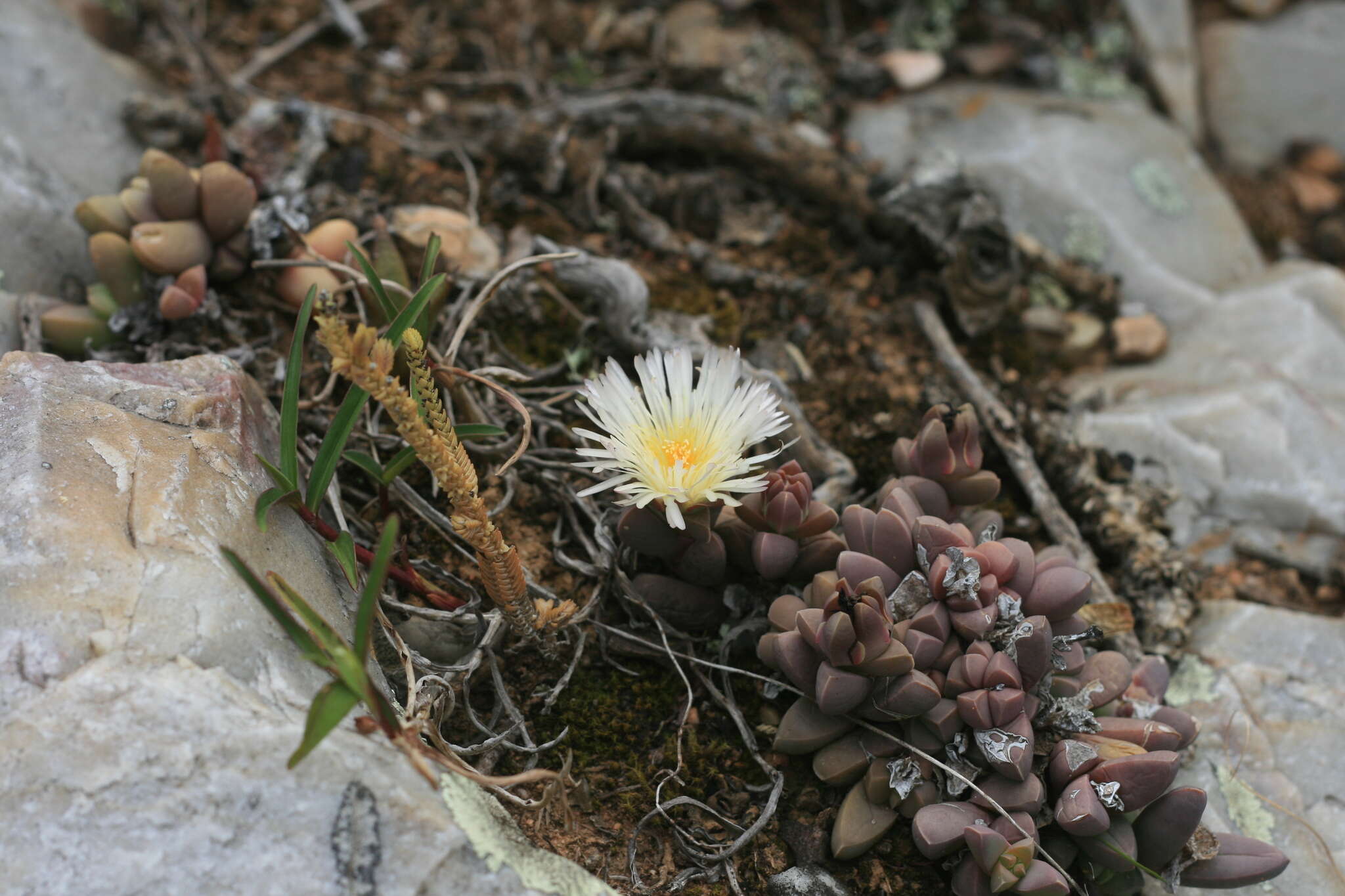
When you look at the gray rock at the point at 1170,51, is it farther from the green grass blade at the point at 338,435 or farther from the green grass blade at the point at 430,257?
the green grass blade at the point at 338,435

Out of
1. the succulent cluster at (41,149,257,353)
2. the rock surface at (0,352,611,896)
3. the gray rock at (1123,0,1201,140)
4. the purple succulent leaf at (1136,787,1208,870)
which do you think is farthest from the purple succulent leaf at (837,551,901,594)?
the gray rock at (1123,0,1201,140)

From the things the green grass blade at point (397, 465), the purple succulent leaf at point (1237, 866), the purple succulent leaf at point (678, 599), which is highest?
the green grass blade at point (397, 465)

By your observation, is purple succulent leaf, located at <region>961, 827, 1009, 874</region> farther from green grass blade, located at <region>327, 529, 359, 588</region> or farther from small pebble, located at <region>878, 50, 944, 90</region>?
small pebble, located at <region>878, 50, 944, 90</region>

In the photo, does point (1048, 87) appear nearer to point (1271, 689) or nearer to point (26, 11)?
point (1271, 689)

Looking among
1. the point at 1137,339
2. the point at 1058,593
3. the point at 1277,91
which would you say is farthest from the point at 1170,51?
the point at 1058,593

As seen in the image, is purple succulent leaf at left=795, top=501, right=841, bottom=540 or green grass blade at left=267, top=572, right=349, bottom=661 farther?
purple succulent leaf at left=795, top=501, right=841, bottom=540

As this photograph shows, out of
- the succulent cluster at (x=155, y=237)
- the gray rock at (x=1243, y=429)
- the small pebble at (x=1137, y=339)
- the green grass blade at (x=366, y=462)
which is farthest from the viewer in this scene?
the small pebble at (x=1137, y=339)

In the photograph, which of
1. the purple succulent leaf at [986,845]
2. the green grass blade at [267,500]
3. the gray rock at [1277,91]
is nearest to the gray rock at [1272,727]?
the purple succulent leaf at [986,845]
